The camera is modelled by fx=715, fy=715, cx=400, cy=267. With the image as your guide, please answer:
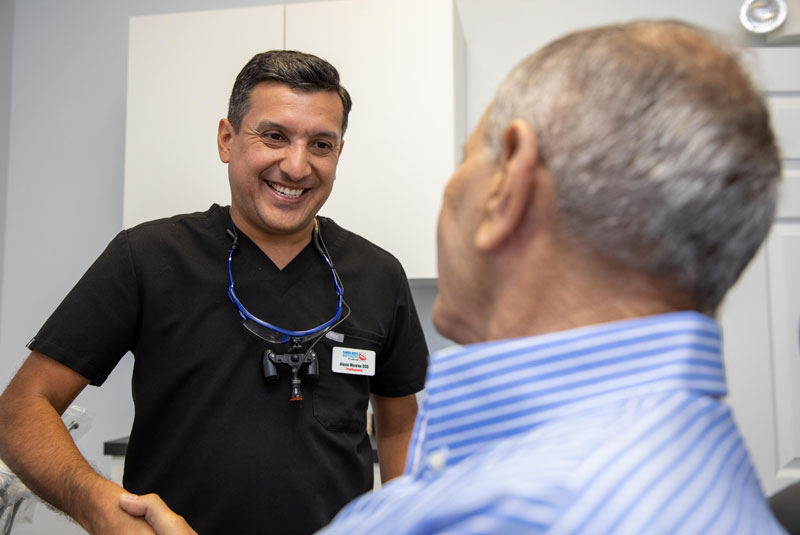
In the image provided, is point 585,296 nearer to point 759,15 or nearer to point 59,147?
point 759,15

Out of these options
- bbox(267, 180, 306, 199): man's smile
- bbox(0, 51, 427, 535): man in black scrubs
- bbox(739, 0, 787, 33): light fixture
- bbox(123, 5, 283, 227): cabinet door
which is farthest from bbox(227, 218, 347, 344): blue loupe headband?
bbox(739, 0, 787, 33): light fixture

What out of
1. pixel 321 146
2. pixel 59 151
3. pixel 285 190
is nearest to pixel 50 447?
pixel 285 190

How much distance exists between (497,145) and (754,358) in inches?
80.7

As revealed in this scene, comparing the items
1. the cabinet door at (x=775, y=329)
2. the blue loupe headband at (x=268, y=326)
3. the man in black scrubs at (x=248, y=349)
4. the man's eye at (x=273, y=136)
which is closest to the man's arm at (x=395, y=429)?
the man in black scrubs at (x=248, y=349)

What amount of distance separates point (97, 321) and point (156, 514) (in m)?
0.41

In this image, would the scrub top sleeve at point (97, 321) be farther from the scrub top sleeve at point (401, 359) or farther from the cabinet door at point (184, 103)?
the cabinet door at point (184, 103)

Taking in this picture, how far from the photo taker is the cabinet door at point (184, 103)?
7.29ft

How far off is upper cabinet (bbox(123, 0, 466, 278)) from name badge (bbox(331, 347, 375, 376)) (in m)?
0.76

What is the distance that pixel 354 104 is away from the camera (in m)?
2.16

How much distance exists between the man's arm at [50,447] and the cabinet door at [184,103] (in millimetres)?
1068

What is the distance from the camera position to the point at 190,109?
224cm

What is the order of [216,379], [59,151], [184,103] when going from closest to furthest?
[216,379], [184,103], [59,151]

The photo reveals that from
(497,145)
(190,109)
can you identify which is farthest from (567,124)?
(190,109)

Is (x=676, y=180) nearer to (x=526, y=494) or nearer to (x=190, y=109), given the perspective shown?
(x=526, y=494)
